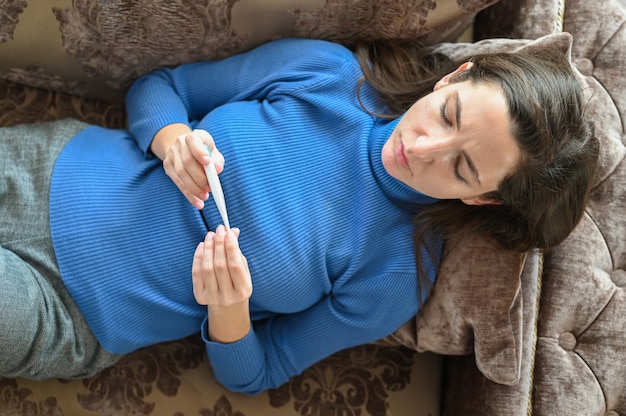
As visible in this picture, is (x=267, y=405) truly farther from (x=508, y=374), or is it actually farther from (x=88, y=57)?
(x=88, y=57)

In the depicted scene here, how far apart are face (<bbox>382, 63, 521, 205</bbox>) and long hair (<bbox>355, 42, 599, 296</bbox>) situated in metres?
0.02

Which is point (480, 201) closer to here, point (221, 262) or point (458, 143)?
point (458, 143)

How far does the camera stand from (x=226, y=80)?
3.98 ft

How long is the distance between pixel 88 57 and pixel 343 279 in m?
0.71

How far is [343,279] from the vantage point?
118cm

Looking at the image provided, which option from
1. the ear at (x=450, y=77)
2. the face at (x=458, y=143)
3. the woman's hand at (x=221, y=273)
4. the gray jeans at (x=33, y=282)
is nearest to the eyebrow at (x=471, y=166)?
the face at (x=458, y=143)

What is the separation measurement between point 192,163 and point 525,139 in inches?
22.8

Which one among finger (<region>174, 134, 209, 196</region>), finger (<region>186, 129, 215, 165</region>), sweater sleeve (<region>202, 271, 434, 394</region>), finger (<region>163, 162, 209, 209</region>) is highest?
finger (<region>186, 129, 215, 165</region>)

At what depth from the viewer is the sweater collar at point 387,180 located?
117 centimetres

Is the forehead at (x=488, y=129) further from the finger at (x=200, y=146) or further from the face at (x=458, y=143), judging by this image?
the finger at (x=200, y=146)

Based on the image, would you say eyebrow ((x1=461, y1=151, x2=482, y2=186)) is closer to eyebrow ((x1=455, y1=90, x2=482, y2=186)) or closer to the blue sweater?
eyebrow ((x1=455, y1=90, x2=482, y2=186))

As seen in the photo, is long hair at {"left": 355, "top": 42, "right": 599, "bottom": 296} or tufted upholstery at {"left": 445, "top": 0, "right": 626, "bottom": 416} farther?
tufted upholstery at {"left": 445, "top": 0, "right": 626, "bottom": 416}

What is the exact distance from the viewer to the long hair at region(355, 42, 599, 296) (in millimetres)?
991

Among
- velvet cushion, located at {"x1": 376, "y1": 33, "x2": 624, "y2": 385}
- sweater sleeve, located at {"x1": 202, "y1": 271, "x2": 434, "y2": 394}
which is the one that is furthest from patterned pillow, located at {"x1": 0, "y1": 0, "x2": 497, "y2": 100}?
sweater sleeve, located at {"x1": 202, "y1": 271, "x2": 434, "y2": 394}
